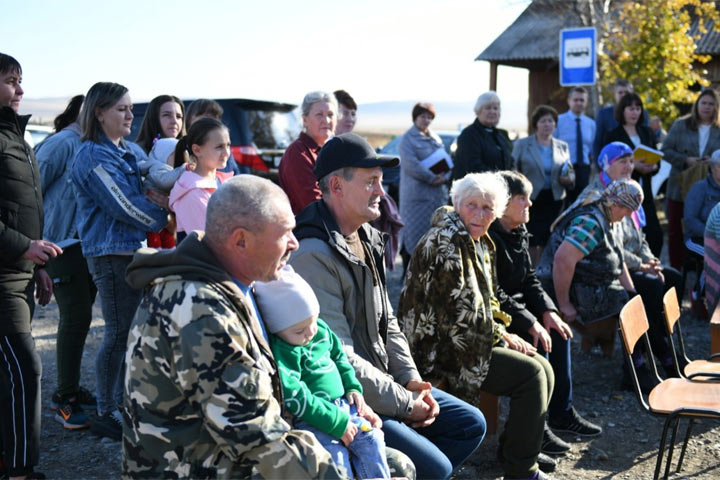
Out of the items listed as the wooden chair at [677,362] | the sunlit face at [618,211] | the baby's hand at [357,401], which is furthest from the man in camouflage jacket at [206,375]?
the sunlit face at [618,211]

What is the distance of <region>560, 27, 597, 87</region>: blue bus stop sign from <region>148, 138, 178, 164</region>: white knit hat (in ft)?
18.0

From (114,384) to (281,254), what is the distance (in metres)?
2.46

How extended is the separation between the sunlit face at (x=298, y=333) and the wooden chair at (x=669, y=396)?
195 centimetres

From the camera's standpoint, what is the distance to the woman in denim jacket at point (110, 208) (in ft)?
12.8

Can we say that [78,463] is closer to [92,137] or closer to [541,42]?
[92,137]

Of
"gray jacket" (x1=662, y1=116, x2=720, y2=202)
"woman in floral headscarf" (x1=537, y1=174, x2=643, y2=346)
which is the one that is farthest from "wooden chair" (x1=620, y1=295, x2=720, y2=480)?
"gray jacket" (x1=662, y1=116, x2=720, y2=202)

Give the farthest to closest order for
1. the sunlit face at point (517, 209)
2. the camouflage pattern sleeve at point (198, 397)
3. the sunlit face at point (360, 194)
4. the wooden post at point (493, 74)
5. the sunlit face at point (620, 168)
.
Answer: the wooden post at point (493, 74), the sunlit face at point (620, 168), the sunlit face at point (517, 209), the sunlit face at point (360, 194), the camouflage pattern sleeve at point (198, 397)

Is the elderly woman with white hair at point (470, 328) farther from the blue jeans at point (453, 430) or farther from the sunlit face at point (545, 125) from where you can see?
the sunlit face at point (545, 125)

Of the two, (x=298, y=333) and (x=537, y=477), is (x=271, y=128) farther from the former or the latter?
(x=298, y=333)

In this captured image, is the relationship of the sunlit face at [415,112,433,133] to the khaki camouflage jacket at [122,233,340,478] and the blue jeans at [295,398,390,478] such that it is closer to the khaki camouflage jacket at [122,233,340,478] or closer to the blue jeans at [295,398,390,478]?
the blue jeans at [295,398,390,478]

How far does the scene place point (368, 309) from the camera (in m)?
3.03

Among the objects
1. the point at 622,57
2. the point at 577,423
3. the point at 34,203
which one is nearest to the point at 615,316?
the point at 577,423

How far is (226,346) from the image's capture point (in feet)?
6.25

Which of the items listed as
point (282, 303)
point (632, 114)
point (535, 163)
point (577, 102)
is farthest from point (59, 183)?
point (577, 102)
